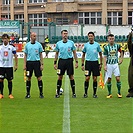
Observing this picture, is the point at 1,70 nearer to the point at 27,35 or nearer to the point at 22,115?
the point at 22,115

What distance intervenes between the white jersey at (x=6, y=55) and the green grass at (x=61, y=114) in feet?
3.42

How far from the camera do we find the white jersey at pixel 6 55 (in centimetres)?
1334

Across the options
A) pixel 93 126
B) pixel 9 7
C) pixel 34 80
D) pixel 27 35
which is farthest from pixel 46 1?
pixel 93 126

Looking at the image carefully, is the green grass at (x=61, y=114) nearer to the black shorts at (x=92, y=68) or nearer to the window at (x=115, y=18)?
the black shorts at (x=92, y=68)

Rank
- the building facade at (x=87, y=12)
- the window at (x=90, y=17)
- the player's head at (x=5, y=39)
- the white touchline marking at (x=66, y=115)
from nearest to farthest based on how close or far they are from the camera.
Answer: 1. the white touchline marking at (x=66, y=115)
2. the player's head at (x=5, y=39)
3. the building facade at (x=87, y=12)
4. the window at (x=90, y=17)

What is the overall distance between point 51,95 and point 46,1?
60.5m

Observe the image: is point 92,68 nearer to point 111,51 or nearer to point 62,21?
point 111,51

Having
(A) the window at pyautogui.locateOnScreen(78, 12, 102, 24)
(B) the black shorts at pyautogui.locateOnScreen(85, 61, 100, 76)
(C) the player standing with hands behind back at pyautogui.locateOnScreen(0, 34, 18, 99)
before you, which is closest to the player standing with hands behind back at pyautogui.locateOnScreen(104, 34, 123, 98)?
(B) the black shorts at pyautogui.locateOnScreen(85, 61, 100, 76)

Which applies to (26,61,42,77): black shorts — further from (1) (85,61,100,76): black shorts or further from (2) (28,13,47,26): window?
(2) (28,13,47,26): window

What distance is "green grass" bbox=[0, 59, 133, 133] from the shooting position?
356 inches

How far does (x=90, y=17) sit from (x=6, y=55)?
58669 millimetres

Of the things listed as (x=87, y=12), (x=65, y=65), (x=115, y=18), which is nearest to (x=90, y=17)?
(x=87, y=12)

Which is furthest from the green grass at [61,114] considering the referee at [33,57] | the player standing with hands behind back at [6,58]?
the referee at [33,57]

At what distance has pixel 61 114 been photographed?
10.6 meters
